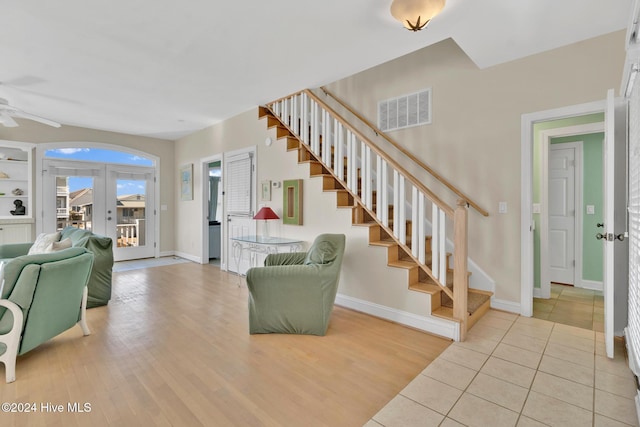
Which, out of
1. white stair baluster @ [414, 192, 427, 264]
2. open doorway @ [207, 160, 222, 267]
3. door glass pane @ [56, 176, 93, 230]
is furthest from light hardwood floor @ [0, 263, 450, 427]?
door glass pane @ [56, 176, 93, 230]

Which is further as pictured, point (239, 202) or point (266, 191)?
point (239, 202)

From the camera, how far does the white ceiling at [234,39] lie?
237 cm

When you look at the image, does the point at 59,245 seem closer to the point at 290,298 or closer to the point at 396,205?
the point at 290,298

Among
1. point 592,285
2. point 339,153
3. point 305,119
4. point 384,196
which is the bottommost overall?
point 592,285

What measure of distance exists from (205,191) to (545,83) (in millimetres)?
5699

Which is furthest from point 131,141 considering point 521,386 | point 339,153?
point 521,386

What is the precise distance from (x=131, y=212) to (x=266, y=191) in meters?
3.87

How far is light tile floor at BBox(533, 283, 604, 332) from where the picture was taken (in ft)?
9.97

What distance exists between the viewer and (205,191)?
246 inches

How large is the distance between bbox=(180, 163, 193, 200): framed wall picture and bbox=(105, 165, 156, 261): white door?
0.70 metres

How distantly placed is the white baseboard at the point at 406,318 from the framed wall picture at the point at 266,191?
1956mm

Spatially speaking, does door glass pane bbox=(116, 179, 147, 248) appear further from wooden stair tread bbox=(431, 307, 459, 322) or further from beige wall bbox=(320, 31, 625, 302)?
wooden stair tread bbox=(431, 307, 459, 322)

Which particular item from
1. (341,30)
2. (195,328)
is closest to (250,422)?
(195,328)

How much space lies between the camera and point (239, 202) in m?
5.32
